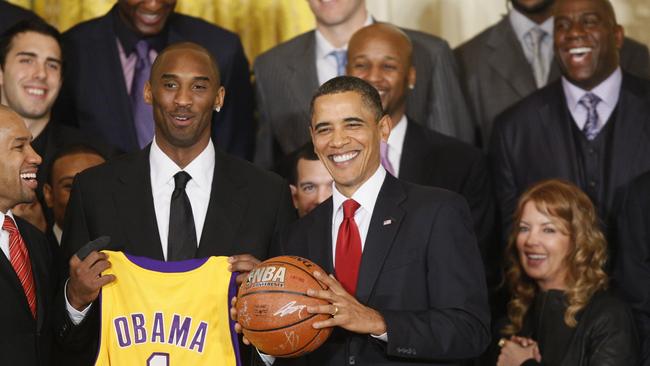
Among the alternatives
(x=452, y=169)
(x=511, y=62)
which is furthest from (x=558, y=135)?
(x=511, y=62)

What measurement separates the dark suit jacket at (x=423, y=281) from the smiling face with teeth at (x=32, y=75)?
7.25 feet

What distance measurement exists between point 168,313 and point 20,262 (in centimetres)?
59

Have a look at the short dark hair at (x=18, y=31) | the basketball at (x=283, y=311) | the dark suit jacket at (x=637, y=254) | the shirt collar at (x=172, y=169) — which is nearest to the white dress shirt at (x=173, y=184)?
the shirt collar at (x=172, y=169)

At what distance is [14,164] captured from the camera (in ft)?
15.1

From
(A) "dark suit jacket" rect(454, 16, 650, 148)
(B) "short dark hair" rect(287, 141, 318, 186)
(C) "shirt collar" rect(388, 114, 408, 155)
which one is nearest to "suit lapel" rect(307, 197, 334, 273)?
(B) "short dark hair" rect(287, 141, 318, 186)

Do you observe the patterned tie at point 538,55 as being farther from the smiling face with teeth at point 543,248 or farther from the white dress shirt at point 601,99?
the smiling face with teeth at point 543,248

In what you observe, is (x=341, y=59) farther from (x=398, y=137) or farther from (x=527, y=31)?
(x=527, y=31)

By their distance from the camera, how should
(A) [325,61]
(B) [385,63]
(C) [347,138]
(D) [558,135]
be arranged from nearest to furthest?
(C) [347,138], (B) [385,63], (D) [558,135], (A) [325,61]

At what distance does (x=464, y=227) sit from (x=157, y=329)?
121cm

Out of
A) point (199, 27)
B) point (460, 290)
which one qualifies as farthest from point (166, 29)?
point (460, 290)

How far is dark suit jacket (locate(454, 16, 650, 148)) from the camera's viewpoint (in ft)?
22.0

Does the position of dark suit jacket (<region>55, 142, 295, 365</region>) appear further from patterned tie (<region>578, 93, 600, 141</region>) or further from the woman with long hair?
patterned tie (<region>578, 93, 600, 141</region>)

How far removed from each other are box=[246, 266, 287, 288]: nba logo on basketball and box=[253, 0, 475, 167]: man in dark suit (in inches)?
92.6

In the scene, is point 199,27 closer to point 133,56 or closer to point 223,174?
point 133,56
